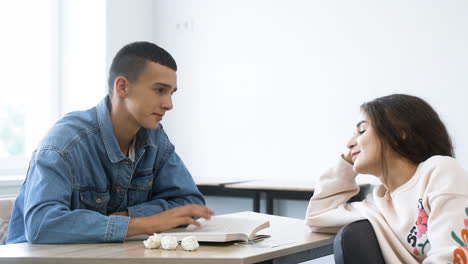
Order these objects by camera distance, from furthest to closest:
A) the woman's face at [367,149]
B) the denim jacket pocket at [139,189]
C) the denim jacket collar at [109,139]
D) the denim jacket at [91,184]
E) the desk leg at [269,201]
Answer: the desk leg at [269,201], the denim jacket pocket at [139,189], the denim jacket collar at [109,139], the woman's face at [367,149], the denim jacket at [91,184]

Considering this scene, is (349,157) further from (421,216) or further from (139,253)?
(139,253)

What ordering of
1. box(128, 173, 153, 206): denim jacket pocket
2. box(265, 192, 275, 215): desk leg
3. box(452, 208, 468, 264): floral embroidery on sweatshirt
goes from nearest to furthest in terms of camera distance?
1. box(452, 208, 468, 264): floral embroidery on sweatshirt
2. box(128, 173, 153, 206): denim jacket pocket
3. box(265, 192, 275, 215): desk leg

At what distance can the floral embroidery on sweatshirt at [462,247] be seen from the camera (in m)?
1.13

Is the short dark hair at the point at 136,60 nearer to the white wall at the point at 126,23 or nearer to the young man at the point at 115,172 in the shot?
the young man at the point at 115,172

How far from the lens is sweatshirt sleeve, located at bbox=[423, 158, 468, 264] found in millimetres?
1143

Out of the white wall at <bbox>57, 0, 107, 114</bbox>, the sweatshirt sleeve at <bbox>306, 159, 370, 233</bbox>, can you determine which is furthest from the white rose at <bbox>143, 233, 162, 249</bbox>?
the white wall at <bbox>57, 0, 107, 114</bbox>

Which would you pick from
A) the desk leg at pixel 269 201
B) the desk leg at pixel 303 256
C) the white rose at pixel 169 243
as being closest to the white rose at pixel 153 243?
the white rose at pixel 169 243

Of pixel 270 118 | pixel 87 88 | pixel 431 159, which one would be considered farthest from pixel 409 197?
pixel 87 88

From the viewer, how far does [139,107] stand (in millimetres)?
1727

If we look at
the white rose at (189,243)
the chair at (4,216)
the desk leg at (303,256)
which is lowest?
the chair at (4,216)

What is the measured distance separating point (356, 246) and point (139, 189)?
76 centimetres

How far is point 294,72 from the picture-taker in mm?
3842

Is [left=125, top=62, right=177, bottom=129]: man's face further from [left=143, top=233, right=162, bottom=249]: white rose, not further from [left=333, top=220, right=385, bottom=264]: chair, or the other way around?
[left=333, top=220, right=385, bottom=264]: chair

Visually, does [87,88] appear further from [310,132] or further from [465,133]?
[465,133]
